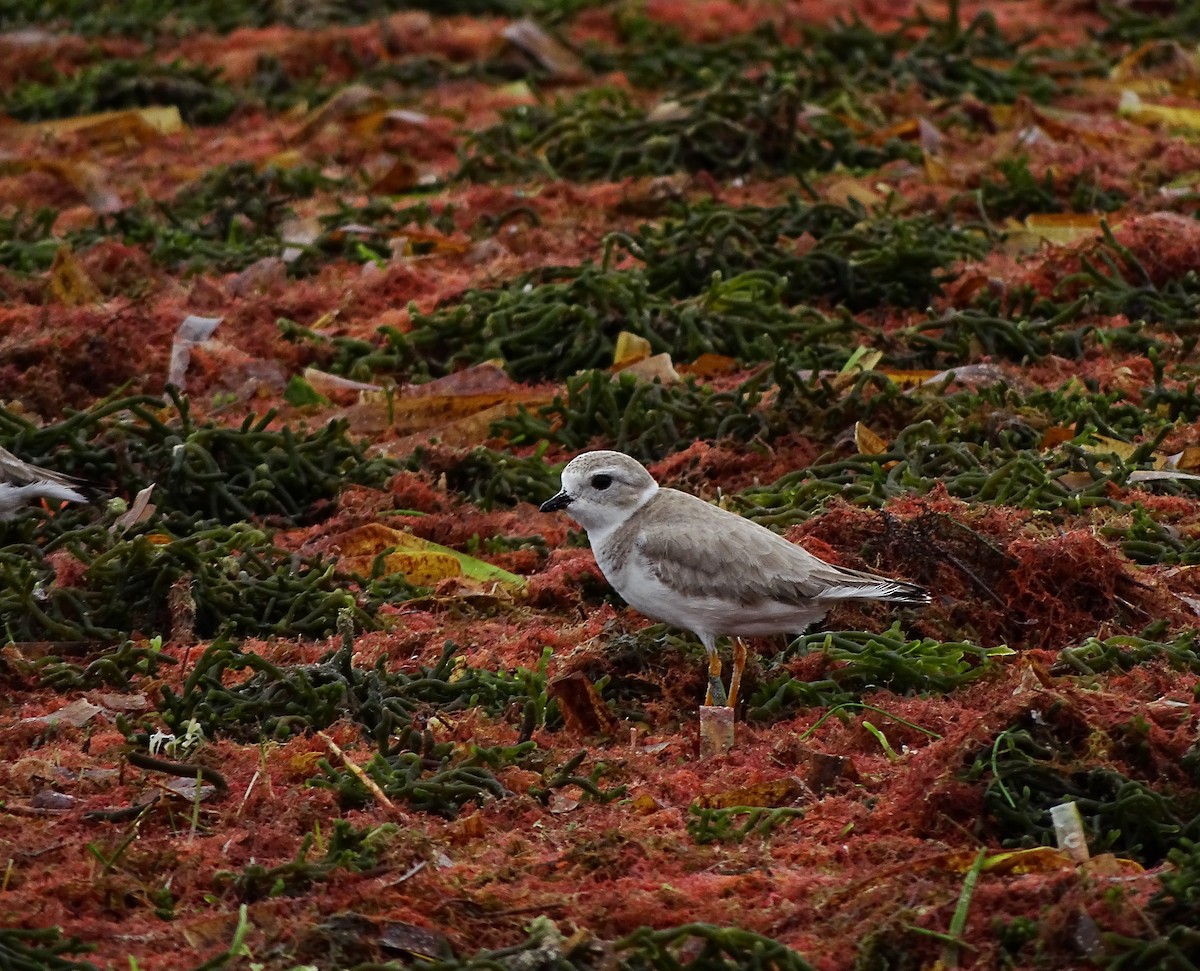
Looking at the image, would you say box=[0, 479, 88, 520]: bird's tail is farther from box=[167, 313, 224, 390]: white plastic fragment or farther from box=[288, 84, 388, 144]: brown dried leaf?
box=[288, 84, 388, 144]: brown dried leaf

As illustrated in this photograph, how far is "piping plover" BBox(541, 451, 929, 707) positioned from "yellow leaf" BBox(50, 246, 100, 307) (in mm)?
5114

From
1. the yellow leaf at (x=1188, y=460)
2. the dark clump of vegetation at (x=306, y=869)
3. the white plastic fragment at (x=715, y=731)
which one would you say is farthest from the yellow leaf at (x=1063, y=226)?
the dark clump of vegetation at (x=306, y=869)

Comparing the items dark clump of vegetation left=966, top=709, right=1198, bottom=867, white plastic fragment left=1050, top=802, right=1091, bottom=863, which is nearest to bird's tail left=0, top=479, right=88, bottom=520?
dark clump of vegetation left=966, top=709, right=1198, bottom=867

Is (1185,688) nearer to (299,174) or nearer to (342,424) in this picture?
(342,424)

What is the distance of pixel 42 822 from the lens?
5.70 m

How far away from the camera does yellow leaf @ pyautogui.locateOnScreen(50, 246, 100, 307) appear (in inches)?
435

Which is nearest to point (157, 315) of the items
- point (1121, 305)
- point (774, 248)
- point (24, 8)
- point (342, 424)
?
point (342, 424)

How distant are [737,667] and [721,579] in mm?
304

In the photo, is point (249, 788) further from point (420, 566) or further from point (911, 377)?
point (911, 377)

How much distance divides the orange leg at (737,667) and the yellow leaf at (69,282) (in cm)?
565

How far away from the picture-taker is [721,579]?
651 centimetres

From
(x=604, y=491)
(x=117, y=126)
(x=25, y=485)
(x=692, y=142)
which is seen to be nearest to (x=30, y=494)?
(x=25, y=485)

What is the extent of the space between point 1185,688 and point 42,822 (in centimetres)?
343

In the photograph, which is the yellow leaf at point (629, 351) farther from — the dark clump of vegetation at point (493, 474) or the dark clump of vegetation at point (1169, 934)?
the dark clump of vegetation at point (1169, 934)
